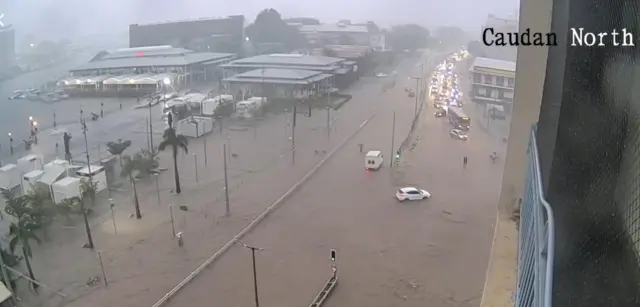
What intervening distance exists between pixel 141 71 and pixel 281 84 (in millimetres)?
5023

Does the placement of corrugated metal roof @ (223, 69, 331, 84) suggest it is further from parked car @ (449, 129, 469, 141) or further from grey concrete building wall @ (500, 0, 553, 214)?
grey concrete building wall @ (500, 0, 553, 214)

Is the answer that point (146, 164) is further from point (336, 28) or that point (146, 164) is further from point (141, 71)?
point (336, 28)

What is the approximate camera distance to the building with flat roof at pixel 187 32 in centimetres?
1898

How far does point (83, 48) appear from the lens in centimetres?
2052

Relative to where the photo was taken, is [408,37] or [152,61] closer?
[152,61]

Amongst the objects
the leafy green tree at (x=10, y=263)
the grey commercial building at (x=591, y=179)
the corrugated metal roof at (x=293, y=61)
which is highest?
the grey commercial building at (x=591, y=179)

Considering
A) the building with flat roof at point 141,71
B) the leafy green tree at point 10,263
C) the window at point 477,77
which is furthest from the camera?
the building with flat roof at point 141,71

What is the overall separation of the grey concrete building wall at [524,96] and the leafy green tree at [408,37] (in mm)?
16631

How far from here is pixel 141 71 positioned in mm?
13688

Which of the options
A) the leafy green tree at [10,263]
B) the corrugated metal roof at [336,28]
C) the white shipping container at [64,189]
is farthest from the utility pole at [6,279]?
the corrugated metal roof at [336,28]

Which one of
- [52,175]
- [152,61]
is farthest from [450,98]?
[152,61]

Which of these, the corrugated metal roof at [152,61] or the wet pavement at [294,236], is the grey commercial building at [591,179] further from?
the corrugated metal roof at [152,61]

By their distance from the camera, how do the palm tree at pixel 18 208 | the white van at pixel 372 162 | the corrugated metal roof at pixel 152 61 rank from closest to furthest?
the palm tree at pixel 18 208, the white van at pixel 372 162, the corrugated metal roof at pixel 152 61

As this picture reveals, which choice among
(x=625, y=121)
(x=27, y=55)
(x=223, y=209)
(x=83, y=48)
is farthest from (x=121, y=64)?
Answer: (x=625, y=121)
